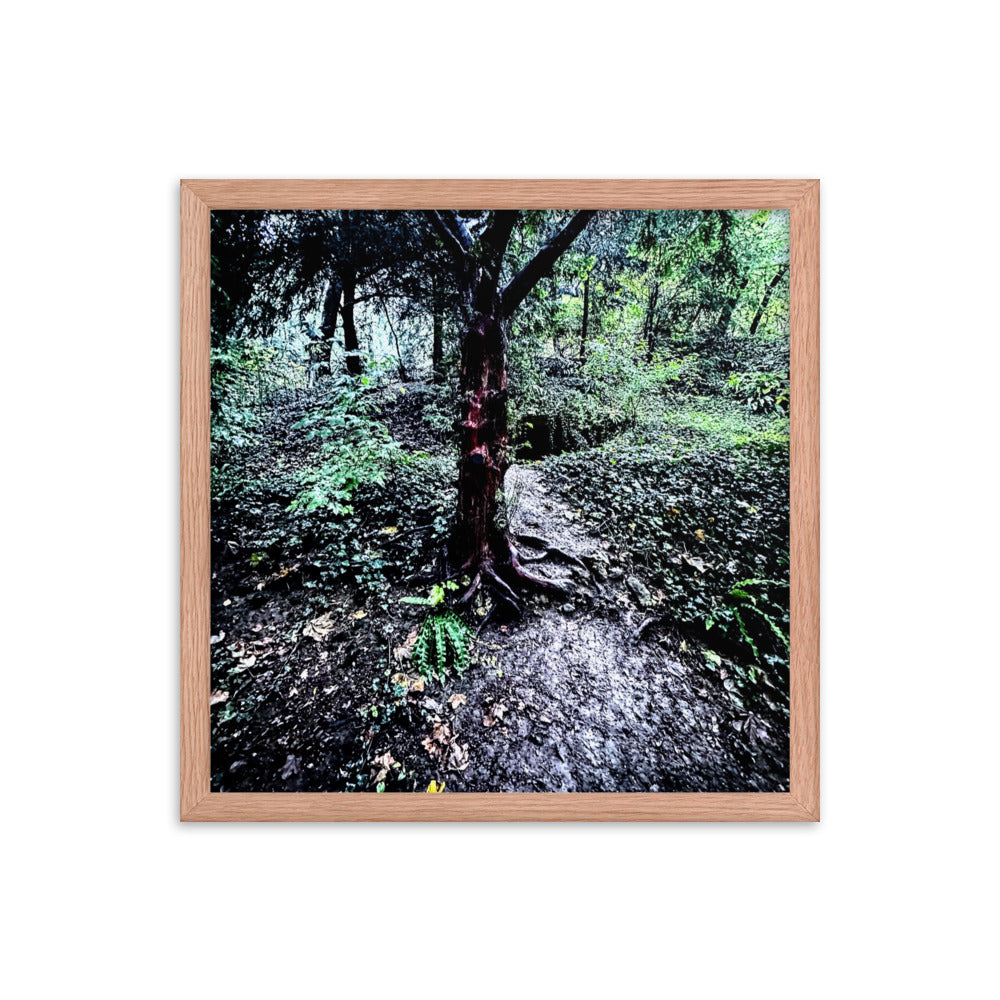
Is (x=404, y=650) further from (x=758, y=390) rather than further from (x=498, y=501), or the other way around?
(x=758, y=390)

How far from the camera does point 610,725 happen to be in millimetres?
1873

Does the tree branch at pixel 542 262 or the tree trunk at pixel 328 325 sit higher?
the tree branch at pixel 542 262

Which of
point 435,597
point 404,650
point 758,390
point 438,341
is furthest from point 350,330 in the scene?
point 758,390

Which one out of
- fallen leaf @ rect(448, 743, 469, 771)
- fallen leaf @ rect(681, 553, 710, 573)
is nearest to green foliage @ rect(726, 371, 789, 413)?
fallen leaf @ rect(681, 553, 710, 573)

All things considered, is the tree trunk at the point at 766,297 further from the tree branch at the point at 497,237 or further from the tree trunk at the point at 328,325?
the tree trunk at the point at 328,325

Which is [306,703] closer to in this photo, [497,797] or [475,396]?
[497,797]

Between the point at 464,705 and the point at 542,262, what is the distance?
53.3 inches

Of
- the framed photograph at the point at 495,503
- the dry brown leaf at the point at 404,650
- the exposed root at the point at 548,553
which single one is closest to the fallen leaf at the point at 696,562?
the framed photograph at the point at 495,503

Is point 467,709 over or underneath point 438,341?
underneath

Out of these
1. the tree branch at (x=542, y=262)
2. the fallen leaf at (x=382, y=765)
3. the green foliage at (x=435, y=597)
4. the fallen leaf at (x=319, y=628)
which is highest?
the tree branch at (x=542, y=262)

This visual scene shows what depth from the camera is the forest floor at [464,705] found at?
187 cm
